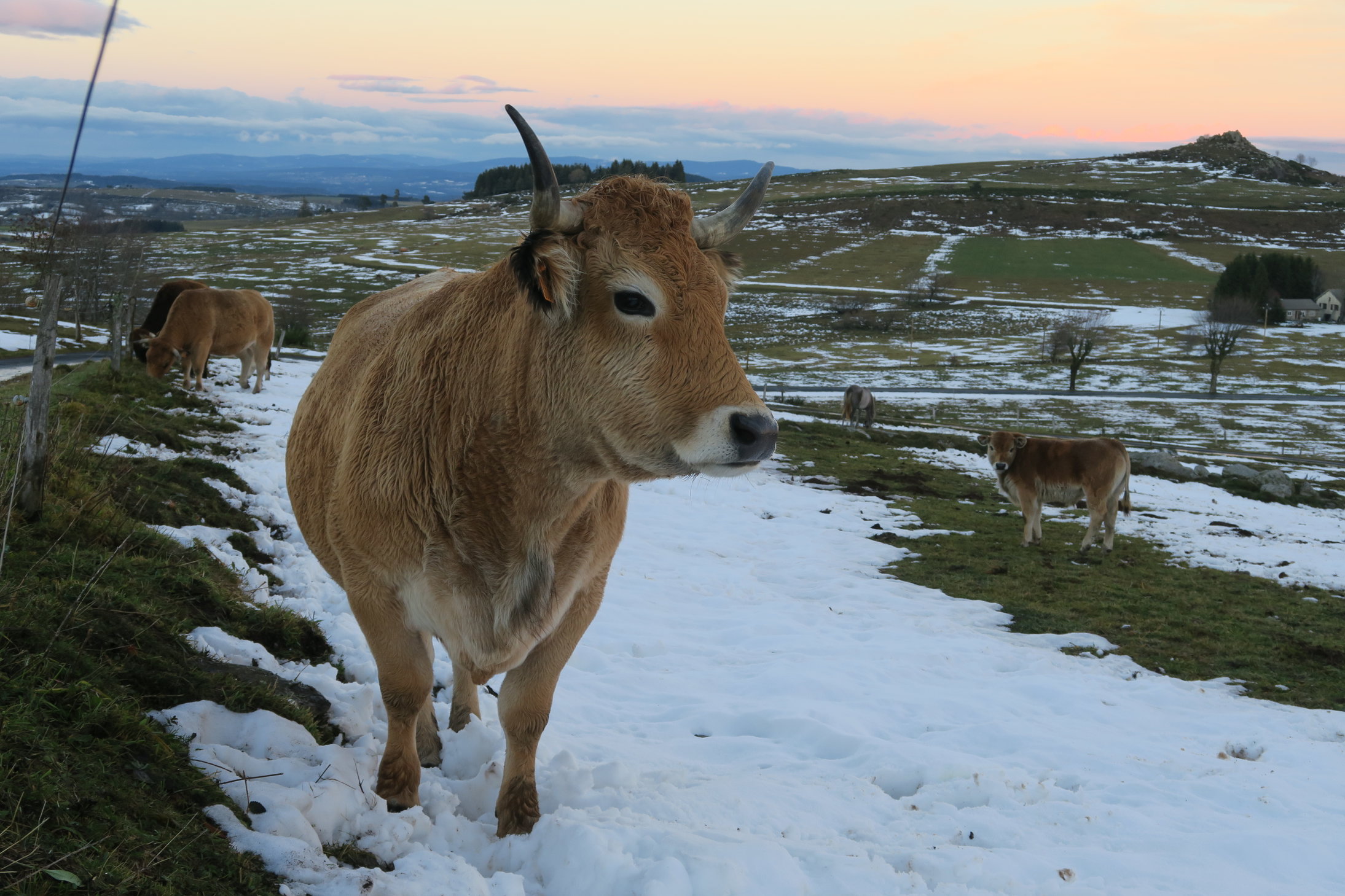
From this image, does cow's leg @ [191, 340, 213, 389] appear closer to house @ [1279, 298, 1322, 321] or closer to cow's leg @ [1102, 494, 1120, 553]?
cow's leg @ [1102, 494, 1120, 553]

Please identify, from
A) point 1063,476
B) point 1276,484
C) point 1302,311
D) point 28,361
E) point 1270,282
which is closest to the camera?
point 1063,476

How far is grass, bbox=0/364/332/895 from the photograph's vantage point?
2.85 meters

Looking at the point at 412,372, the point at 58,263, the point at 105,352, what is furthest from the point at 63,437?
the point at 105,352

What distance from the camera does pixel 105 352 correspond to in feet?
105

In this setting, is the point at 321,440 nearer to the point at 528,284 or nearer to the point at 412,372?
the point at 412,372

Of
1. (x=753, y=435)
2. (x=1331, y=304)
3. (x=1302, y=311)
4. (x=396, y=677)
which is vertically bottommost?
(x=396, y=677)

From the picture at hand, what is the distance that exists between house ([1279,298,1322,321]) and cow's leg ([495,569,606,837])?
12906cm

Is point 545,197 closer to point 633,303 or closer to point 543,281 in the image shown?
→ point 543,281

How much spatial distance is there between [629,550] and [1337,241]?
191090mm

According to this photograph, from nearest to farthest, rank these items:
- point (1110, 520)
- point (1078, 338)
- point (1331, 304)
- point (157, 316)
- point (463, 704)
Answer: point (463, 704) → point (1110, 520) → point (157, 316) → point (1078, 338) → point (1331, 304)

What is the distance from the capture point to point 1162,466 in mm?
30266

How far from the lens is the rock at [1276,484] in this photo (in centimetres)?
2756

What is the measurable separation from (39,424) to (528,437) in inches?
133

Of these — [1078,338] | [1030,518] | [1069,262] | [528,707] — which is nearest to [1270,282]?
[1069,262]
